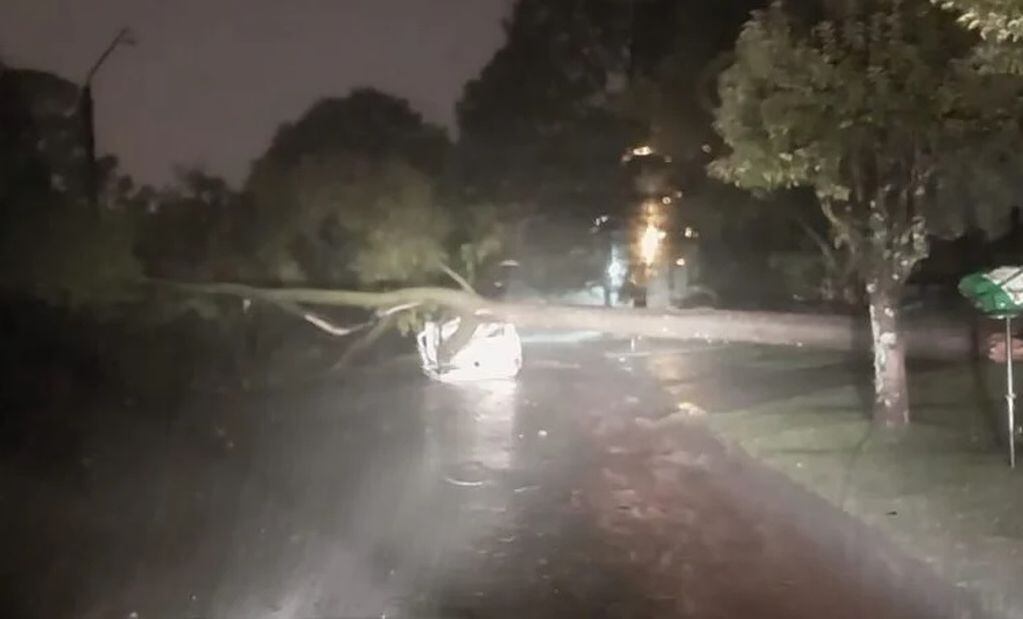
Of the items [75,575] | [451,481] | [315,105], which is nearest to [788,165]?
[451,481]

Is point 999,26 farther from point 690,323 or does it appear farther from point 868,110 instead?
point 690,323

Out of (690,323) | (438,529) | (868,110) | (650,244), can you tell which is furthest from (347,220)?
(650,244)

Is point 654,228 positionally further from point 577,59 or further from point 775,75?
point 775,75

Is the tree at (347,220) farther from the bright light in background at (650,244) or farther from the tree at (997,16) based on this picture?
the tree at (997,16)

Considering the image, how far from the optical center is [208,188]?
32375 mm

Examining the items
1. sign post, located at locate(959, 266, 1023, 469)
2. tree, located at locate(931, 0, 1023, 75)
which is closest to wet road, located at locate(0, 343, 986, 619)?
sign post, located at locate(959, 266, 1023, 469)

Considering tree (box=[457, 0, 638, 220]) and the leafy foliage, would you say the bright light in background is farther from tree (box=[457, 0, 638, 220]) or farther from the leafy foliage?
the leafy foliage

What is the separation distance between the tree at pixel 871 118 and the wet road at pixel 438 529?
327cm

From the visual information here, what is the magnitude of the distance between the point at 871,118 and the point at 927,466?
3607 millimetres

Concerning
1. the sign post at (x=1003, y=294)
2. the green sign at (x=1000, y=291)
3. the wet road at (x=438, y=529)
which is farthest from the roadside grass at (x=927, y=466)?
the green sign at (x=1000, y=291)

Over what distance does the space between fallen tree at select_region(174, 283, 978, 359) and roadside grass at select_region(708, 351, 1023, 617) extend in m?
1.01

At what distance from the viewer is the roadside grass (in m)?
10.4

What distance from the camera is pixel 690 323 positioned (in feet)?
59.6

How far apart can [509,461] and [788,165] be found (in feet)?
16.8
